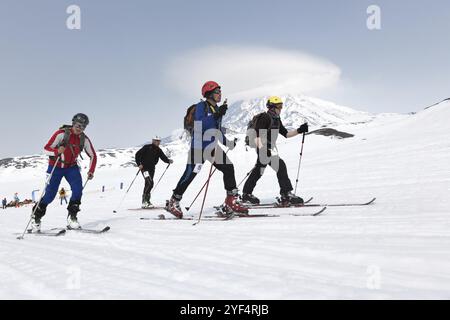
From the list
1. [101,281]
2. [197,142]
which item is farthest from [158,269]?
[197,142]

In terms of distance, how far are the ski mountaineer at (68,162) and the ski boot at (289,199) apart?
3856mm

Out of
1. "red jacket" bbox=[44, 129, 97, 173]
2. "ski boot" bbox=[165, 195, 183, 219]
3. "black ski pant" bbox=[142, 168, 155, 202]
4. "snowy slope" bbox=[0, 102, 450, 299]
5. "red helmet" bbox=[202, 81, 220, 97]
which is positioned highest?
"red helmet" bbox=[202, 81, 220, 97]

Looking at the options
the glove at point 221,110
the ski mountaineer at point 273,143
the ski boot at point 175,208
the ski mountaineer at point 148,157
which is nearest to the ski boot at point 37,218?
the ski boot at point 175,208

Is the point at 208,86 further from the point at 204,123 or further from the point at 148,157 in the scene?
the point at 148,157

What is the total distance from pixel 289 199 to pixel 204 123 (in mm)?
2527

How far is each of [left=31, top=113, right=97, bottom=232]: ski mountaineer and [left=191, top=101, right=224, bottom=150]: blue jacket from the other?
189cm

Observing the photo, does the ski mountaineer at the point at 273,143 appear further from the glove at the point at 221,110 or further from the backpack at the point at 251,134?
the glove at the point at 221,110

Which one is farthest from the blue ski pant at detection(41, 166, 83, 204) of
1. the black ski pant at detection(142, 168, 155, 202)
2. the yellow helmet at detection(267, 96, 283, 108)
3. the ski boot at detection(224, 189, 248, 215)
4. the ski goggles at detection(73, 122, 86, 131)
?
the black ski pant at detection(142, 168, 155, 202)

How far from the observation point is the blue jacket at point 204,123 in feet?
21.4

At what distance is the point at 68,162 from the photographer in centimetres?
640

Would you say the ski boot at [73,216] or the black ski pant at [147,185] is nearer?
the ski boot at [73,216]

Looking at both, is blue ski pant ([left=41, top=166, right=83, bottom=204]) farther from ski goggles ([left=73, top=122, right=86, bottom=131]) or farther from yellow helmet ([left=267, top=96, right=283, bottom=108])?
yellow helmet ([left=267, top=96, right=283, bottom=108])

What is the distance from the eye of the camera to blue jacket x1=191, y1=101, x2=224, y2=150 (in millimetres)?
6520

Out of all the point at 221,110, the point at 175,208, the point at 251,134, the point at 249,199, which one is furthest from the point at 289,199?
the point at 221,110
